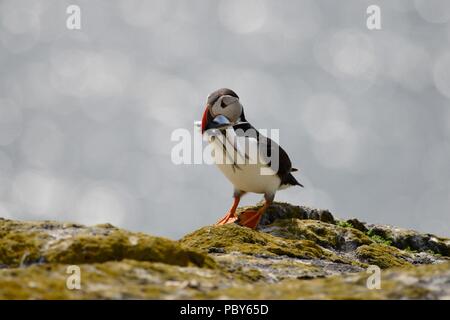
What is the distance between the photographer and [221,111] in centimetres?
1480

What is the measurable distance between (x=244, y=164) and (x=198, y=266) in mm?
6016

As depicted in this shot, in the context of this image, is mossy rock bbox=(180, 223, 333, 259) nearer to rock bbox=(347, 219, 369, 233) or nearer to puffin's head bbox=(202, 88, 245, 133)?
puffin's head bbox=(202, 88, 245, 133)

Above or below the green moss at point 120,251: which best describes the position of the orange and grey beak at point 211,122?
above

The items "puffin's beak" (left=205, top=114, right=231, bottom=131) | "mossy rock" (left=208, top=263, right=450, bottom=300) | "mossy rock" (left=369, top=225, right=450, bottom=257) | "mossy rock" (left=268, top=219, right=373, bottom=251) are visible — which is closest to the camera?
"mossy rock" (left=208, top=263, right=450, bottom=300)

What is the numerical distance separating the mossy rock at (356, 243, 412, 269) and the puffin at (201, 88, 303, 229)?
2.11 meters

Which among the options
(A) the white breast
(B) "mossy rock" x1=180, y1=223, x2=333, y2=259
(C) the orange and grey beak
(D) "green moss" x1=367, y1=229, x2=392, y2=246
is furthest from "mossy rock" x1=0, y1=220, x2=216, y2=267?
(D) "green moss" x1=367, y1=229, x2=392, y2=246

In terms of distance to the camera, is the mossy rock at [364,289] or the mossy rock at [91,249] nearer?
the mossy rock at [364,289]

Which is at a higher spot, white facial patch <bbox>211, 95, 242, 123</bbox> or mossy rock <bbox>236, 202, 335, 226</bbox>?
white facial patch <bbox>211, 95, 242, 123</bbox>

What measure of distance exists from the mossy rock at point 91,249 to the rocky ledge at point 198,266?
0.01m

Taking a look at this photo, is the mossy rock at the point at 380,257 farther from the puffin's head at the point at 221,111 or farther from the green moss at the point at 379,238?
the puffin's head at the point at 221,111

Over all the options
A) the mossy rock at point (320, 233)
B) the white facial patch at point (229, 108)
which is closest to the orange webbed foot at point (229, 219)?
the mossy rock at point (320, 233)

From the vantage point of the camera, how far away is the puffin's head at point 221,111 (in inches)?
575

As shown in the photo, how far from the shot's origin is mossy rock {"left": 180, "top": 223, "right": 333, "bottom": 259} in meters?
11.4
